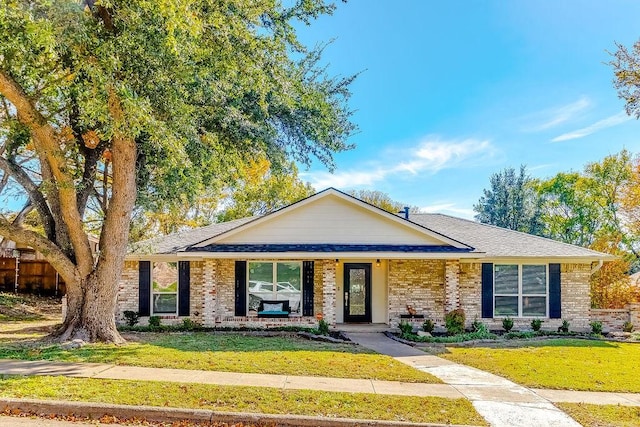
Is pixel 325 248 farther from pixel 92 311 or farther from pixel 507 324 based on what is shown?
pixel 92 311

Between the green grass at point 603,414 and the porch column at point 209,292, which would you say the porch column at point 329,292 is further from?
the green grass at point 603,414

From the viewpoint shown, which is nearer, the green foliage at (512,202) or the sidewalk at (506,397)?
the sidewalk at (506,397)

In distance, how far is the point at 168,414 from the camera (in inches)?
233

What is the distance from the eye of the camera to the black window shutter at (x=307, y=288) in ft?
51.9

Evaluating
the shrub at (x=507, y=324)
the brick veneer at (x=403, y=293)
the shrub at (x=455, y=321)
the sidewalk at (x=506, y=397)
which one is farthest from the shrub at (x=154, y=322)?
the shrub at (x=507, y=324)

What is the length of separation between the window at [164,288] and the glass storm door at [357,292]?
19.8 feet

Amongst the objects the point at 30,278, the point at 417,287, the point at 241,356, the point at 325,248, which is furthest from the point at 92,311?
the point at 30,278

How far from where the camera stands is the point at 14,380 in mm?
6934

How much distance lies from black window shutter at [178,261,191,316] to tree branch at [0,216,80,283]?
15.9 ft

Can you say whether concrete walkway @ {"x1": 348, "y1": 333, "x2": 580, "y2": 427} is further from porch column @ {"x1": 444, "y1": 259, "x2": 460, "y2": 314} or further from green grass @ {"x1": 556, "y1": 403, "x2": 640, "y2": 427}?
porch column @ {"x1": 444, "y1": 259, "x2": 460, "y2": 314}

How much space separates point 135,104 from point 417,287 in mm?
11331

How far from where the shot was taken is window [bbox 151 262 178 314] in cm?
1585

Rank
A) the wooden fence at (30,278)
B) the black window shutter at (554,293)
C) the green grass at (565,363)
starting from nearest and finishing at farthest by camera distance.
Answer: the green grass at (565,363) → the black window shutter at (554,293) → the wooden fence at (30,278)

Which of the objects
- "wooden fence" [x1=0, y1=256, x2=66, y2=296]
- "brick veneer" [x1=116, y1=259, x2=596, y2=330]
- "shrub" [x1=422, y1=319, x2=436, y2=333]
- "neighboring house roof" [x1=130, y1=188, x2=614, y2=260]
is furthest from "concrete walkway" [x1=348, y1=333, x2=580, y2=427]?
"wooden fence" [x1=0, y1=256, x2=66, y2=296]
